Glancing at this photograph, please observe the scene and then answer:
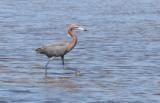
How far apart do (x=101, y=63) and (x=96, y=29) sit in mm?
9062

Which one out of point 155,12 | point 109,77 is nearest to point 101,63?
point 109,77

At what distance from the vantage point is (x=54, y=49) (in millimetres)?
18312

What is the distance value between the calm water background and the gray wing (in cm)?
37

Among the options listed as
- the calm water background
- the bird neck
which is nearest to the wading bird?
the bird neck

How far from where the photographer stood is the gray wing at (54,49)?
18.3 metres

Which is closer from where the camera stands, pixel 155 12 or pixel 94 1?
pixel 155 12

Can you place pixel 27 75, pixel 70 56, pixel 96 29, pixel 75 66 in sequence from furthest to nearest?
pixel 96 29 < pixel 70 56 < pixel 75 66 < pixel 27 75

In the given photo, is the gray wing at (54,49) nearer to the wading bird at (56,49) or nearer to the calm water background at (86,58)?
the wading bird at (56,49)

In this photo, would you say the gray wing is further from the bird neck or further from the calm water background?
the calm water background

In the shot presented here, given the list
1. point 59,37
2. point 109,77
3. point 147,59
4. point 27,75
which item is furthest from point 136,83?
point 59,37

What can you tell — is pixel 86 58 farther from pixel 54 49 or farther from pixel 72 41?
pixel 54 49

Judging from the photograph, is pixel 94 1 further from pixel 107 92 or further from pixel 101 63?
pixel 107 92

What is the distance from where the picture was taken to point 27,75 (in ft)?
56.8

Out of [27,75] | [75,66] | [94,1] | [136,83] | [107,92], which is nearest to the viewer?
[107,92]
